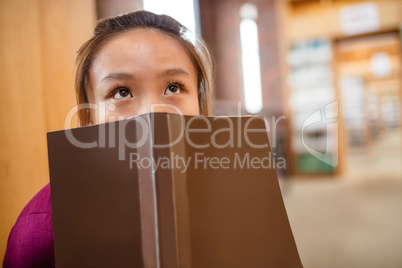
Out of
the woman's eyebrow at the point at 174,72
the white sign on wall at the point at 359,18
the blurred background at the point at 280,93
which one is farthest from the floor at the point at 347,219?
the white sign on wall at the point at 359,18

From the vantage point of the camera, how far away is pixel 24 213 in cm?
42

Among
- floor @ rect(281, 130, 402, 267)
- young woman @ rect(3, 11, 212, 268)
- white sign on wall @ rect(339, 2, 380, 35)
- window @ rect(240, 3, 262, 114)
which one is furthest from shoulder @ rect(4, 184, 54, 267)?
white sign on wall @ rect(339, 2, 380, 35)

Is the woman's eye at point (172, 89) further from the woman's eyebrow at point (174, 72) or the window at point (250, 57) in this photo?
the window at point (250, 57)

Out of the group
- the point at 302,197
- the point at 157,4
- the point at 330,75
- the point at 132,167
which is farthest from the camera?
the point at 330,75

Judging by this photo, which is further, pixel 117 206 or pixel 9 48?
pixel 9 48

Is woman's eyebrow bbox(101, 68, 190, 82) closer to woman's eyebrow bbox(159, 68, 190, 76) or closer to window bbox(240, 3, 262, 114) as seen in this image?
woman's eyebrow bbox(159, 68, 190, 76)

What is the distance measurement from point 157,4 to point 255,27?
10.8 feet

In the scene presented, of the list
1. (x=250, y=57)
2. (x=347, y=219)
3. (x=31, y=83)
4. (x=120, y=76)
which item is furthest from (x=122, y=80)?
(x=250, y=57)

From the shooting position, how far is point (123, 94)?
0.45 metres

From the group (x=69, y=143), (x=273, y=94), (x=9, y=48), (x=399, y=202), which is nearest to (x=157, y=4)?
(x=9, y=48)

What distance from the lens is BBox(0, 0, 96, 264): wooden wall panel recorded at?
0.48 meters

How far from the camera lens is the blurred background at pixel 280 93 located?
502 mm

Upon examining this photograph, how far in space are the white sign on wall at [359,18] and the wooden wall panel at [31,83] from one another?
3380mm

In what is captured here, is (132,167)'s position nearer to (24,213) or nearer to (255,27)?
(24,213)
